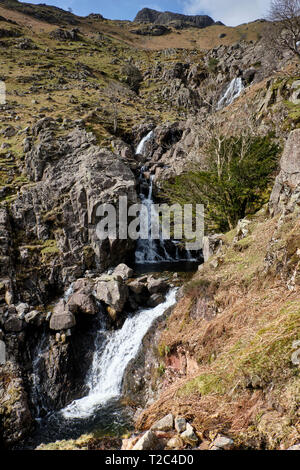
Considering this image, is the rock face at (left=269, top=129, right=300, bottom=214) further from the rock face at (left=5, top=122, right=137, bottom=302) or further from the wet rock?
the rock face at (left=5, top=122, right=137, bottom=302)

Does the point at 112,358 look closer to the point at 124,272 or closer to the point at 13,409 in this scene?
the point at 13,409

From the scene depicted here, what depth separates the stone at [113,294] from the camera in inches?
472

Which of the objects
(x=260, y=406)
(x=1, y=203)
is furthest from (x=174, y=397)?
(x=1, y=203)

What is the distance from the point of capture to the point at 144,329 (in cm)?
1076

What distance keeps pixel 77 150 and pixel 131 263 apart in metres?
13.2

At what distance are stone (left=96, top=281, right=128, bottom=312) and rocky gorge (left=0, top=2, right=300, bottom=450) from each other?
0.23 feet

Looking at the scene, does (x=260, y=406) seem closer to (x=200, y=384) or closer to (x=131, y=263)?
(x=200, y=384)

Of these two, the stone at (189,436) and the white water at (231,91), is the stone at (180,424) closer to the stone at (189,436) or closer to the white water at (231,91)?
the stone at (189,436)

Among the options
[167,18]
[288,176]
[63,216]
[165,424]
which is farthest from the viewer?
[167,18]

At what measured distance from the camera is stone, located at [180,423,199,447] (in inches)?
128

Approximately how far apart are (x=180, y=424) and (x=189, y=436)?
0.28 m

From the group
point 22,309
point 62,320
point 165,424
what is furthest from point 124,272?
point 165,424

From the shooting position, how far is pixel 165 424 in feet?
12.3

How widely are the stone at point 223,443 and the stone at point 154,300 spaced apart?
9.10 metres
